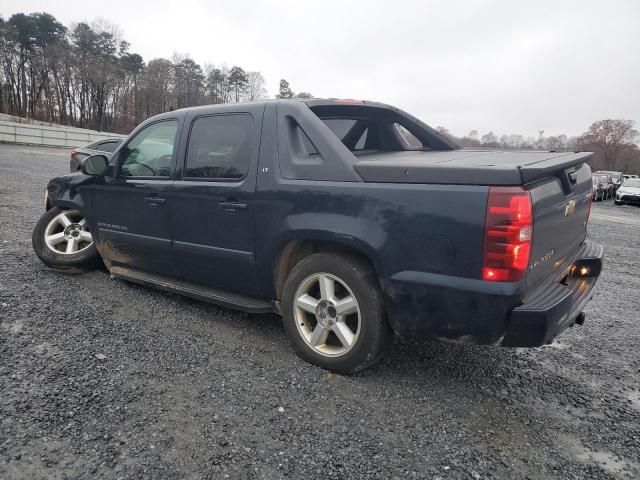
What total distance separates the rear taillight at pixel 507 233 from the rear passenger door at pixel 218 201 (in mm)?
1652

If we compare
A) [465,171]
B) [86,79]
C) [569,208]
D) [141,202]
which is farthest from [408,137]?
[86,79]

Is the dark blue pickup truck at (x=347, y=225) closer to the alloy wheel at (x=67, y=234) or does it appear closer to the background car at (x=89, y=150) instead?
the alloy wheel at (x=67, y=234)

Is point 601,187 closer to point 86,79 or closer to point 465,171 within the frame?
point 465,171

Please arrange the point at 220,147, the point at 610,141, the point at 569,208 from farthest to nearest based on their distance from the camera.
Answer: the point at 610,141, the point at 220,147, the point at 569,208

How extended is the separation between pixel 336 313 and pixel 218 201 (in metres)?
1.26

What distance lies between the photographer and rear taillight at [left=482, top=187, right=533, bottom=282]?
220 centimetres

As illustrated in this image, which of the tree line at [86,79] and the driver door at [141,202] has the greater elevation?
the tree line at [86,79]

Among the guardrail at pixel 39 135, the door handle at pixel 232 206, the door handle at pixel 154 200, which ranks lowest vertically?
the door handle at pixel 154 200

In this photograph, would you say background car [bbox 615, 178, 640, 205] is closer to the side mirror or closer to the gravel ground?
the gravel ground

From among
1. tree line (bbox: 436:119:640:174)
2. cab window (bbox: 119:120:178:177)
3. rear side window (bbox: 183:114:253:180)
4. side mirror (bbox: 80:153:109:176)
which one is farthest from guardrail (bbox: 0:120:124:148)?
tree line (bbox: 436:119:640:174)

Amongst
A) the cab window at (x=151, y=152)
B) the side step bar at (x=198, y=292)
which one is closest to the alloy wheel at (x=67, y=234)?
the side step bar at (x=198, y=292)

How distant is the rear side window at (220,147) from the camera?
326cm

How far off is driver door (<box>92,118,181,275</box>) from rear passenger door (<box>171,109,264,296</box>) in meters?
0.18

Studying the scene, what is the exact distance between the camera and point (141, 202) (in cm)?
388
